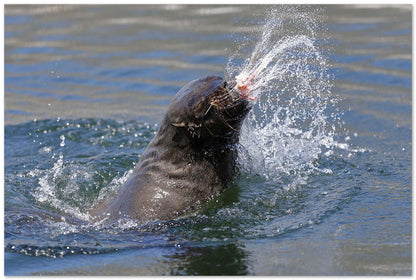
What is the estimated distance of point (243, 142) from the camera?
6.39 meters

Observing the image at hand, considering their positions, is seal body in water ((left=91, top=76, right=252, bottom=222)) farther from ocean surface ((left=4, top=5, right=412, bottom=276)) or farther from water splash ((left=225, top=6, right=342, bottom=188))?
water splash ((left=225, top=6, right=342, bottom=188))

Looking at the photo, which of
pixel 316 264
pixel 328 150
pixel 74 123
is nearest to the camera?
pixel 316 264

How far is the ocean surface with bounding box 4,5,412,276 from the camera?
5289mm

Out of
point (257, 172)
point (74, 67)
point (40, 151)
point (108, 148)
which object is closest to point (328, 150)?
point (257, 172)

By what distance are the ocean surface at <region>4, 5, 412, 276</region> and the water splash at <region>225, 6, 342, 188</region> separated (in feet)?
0.09

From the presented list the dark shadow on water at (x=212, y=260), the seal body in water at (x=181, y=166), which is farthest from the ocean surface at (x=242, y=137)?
the seal body in water at (x=181, y=166)

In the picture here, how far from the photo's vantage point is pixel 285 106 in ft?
29.9

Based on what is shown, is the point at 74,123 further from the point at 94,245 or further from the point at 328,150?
the point at 94,245

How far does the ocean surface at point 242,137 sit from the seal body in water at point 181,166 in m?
0.14

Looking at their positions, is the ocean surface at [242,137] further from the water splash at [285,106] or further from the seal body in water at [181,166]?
the seal body in water at [181,166]

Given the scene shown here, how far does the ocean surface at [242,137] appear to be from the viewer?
5289mm

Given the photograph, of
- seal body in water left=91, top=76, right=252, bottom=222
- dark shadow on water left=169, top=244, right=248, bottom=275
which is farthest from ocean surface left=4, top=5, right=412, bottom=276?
seal body in water left=91, top=76, right=252, bottom=222

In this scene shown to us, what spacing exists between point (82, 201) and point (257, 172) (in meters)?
1.77

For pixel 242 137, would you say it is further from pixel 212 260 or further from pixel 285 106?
pixel 285 106
